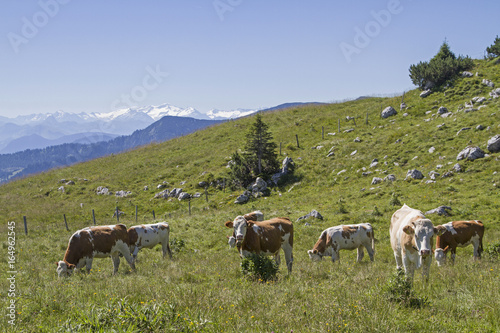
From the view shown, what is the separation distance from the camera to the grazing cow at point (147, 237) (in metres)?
14.8

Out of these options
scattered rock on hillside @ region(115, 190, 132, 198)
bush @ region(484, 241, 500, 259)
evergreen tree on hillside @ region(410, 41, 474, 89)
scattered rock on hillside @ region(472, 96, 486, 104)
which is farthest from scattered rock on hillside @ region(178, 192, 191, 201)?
evergreen tree on hillside @ region(410, 41, 474, 89)

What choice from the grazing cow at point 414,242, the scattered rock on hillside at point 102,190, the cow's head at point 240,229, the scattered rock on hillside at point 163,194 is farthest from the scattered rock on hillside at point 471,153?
the scattered rock on hillside at point 102,190

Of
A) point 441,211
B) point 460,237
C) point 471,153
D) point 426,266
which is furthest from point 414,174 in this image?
point 426,266

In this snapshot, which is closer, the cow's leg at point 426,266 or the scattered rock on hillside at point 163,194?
the cow's leg at point 426,266

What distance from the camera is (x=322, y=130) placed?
46281 millimetres

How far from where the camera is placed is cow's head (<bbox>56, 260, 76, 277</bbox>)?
11.2 metres

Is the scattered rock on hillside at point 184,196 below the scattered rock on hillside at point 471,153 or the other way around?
below

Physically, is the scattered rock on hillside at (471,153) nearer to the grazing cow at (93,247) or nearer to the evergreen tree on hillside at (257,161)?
the evergreen tree on hillside at (257,161)

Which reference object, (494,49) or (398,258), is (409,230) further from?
(494,49)

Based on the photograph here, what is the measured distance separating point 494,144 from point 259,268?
24608mm

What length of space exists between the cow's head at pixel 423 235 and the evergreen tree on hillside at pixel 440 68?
149ft

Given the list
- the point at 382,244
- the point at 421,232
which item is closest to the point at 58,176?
the point at 382,244

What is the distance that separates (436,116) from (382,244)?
28374mm

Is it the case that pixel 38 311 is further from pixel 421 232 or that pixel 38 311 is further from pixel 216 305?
pixel 421 232
